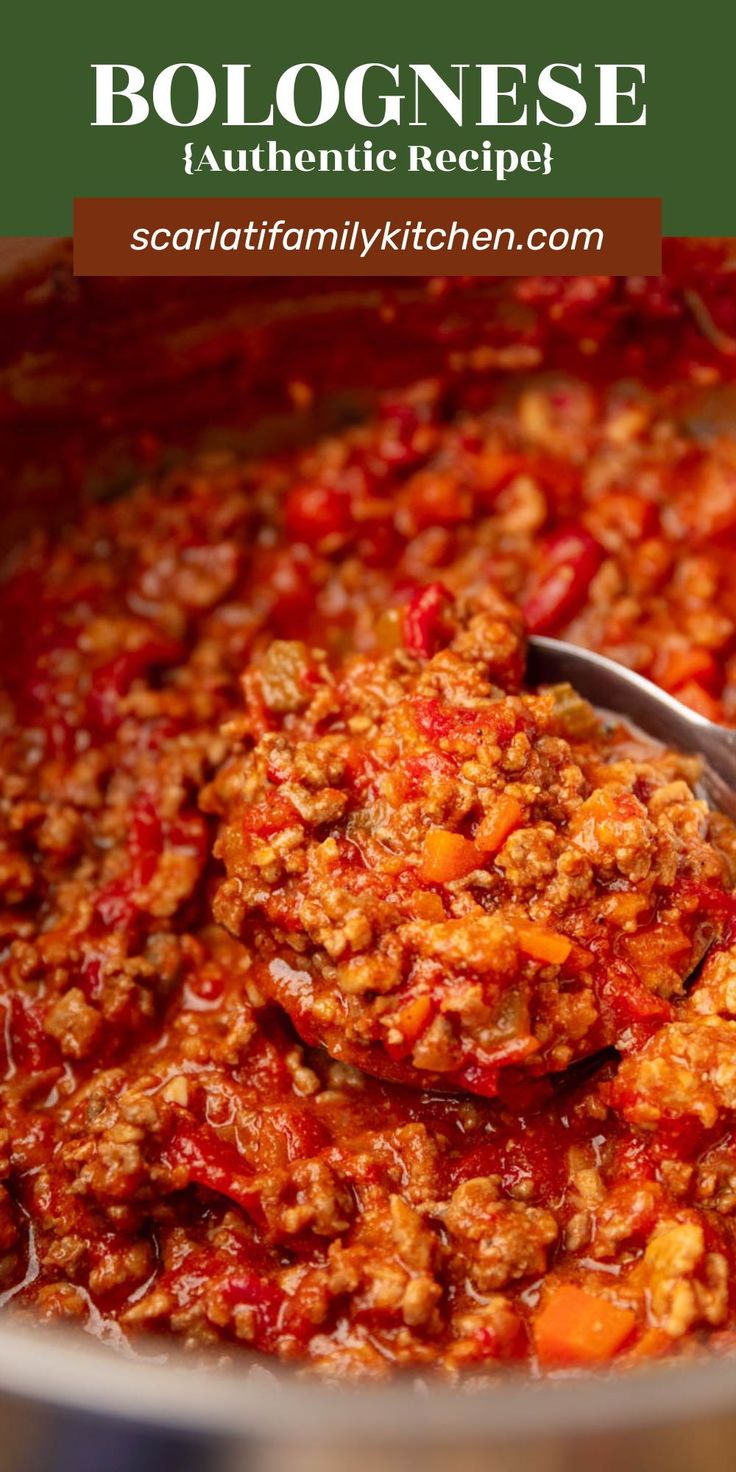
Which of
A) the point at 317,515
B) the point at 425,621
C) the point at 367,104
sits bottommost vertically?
the point at 425,621

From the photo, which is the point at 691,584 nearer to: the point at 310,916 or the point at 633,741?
the point at 633,741

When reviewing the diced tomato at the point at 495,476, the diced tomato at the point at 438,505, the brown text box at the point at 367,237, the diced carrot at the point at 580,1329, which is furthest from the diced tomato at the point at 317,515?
the diced carrot at the point at 580,1329

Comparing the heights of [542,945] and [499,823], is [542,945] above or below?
below

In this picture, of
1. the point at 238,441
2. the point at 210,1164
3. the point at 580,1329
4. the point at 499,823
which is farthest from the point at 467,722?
the point at 238,441

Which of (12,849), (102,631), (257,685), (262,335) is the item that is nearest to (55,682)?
(102,631)

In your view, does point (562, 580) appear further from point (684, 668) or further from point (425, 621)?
point (425, 621)

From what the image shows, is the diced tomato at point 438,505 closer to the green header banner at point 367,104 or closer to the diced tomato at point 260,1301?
the green header banner at point 367,104
